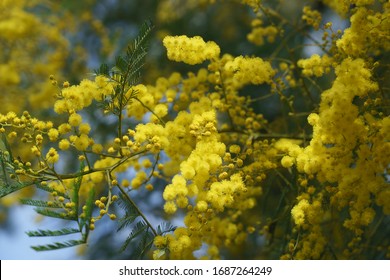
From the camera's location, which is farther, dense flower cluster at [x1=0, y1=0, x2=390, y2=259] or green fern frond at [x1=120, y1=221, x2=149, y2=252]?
green fern frond at [x1=120, y1=221, x2=149, y2=252]

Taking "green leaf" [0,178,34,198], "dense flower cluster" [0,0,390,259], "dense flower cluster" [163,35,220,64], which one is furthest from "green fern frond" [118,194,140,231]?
"dense flower cluster" [163,35,220,64]

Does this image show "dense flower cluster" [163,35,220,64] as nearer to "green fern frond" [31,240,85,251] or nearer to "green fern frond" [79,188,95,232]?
"green fern frond" [79,188,95,232]

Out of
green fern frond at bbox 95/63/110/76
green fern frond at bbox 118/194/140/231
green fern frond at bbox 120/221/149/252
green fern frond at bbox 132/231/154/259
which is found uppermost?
green fern frond at bbox 95/63/110/76

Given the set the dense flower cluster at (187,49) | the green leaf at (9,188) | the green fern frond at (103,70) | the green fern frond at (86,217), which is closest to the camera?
the green fern frond at (86,217)

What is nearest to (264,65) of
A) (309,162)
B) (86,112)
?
(309,162)

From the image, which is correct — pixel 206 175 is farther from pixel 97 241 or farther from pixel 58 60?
pixel 58 60

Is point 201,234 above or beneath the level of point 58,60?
beneath

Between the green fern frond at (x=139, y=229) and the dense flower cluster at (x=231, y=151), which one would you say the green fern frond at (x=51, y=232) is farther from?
the green fern frond at (x=139, y=229)

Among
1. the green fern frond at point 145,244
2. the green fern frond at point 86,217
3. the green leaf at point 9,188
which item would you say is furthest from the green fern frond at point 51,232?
the green fern frond at point 145,244

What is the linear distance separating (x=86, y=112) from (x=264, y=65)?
154 cm

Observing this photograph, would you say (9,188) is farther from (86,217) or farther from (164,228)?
(164,228)

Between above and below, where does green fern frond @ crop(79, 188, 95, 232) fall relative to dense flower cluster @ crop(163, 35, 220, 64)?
below

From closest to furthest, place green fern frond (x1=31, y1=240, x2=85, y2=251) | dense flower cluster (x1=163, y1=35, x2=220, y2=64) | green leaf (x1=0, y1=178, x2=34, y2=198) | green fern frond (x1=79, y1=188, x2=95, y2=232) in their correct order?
1. green fern frond (x1=31, y1=240, x2=85, y2=251)
2. green fern frond (x1=79, y1=188, x2=95, y2=232)
3. green leaf (x1=0, y1=178, x2=34, y2=198)
4. dense flower cluster (x1=163, y1=35, x2=220, y2=64)

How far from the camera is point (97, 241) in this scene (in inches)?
158
